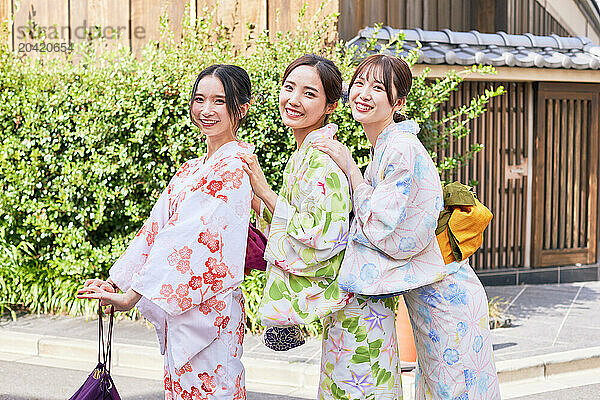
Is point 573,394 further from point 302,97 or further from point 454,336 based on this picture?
point 302,97

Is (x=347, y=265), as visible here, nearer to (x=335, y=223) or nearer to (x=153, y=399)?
(x=335, y=223)

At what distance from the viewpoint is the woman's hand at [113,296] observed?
3004mm

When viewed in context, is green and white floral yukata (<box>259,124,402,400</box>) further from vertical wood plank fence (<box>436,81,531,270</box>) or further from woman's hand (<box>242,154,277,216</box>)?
vertical wood plank fence (<box>436,81,531,270</box>)

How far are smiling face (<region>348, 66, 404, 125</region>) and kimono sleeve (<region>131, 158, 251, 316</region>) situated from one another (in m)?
0.59

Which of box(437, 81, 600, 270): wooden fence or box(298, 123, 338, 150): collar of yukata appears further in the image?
box(437, 81, 600, 270): wooden fence

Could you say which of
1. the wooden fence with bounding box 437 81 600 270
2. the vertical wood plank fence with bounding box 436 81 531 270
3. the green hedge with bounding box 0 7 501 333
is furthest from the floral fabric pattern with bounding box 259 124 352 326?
the vertical wood plank fence with bounding box 436 81 531 270

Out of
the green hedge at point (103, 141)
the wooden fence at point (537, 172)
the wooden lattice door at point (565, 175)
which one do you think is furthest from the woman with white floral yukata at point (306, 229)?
the wooden lattice door at point (565, 175)

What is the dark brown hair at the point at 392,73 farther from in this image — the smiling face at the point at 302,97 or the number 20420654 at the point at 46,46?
the number 20420654 at the point at 46,46

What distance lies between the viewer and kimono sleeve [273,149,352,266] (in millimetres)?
2912

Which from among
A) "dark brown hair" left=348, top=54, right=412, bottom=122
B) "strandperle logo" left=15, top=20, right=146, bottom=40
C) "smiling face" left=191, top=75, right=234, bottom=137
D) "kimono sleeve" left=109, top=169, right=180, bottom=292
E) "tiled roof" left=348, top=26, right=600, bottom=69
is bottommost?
"kimono sleeve" left=109, top=169, right=180, bottom=292

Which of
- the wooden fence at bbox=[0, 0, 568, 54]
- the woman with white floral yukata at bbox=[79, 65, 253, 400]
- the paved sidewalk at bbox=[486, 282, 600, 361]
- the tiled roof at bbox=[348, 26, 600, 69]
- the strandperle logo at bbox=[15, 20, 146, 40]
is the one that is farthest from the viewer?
the strandperle logo at bbox=[15, 20, 146, 40]

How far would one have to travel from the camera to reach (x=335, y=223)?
9.62 ft

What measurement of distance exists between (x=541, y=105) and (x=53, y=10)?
21.2 feet

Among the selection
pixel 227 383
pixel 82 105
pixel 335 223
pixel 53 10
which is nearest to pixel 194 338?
pixel 227 383
